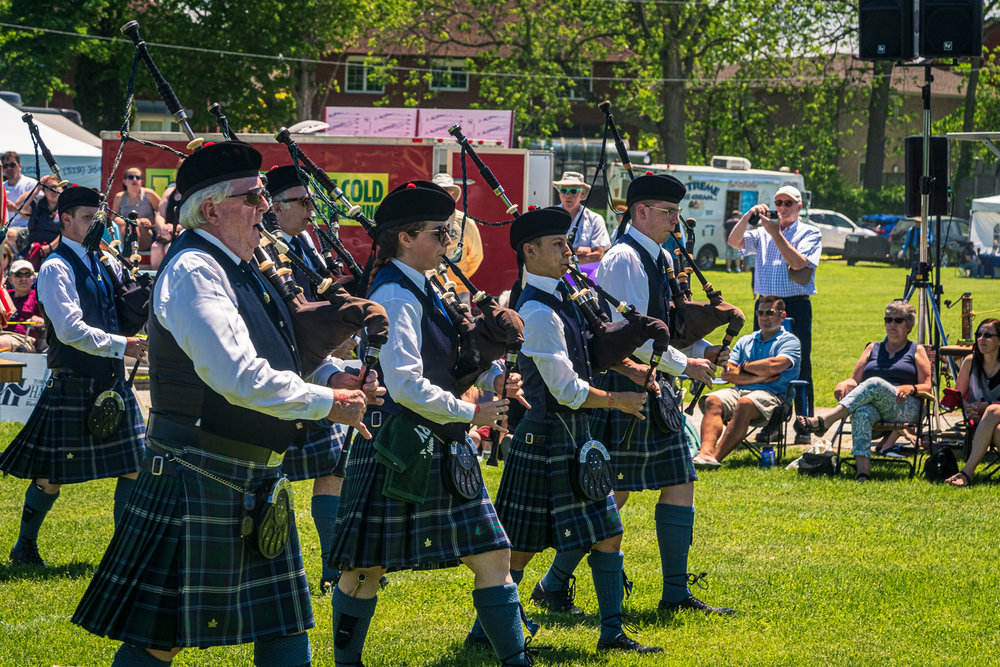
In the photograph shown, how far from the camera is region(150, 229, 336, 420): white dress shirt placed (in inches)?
113

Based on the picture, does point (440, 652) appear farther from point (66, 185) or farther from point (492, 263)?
point (492, 263)

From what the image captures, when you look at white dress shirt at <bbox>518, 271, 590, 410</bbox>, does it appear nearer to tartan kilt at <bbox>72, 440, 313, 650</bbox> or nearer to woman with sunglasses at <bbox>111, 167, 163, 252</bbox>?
tartan kilt at <bbox>72, 440, 313, 650</bbox>

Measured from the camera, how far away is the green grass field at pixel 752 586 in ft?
14.7

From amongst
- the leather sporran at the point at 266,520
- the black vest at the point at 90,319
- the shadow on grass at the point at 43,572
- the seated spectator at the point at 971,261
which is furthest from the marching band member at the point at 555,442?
the seated spectator at the point at 971,261

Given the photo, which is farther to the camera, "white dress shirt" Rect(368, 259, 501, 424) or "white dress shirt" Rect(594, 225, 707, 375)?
"white dress shirt" Rect(594, 225, 707, 375)

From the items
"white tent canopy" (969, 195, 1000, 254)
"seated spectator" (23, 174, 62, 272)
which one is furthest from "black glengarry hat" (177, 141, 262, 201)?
"white tent canopy" (969, 195, 1000, 254)

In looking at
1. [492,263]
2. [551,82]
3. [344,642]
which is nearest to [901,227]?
[551,82]

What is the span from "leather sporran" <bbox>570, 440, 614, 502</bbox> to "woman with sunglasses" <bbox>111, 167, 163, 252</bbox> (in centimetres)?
808

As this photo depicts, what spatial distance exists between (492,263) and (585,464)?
26.3ft

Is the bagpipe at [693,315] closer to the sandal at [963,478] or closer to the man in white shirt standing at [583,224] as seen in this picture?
the sandal at [963,478]

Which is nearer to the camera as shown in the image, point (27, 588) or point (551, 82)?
point (27, 588)

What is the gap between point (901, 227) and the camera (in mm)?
32562

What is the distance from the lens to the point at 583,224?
970 cm

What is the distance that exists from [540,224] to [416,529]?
121cm
